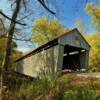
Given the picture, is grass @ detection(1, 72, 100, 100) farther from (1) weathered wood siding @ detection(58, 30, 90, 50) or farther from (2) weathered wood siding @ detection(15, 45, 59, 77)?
(1) weathered wood siding @ detection(58, 30, 90, 50)

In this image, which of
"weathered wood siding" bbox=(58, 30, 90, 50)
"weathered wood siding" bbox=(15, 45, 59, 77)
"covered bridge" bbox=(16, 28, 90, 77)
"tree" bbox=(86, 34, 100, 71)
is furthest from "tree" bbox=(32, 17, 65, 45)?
"weathered wood siding" bbox=(58, 30, 90, 50)

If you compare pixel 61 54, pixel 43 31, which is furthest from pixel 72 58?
pixel 43 31

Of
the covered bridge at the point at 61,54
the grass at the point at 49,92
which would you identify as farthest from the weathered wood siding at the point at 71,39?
the grass at the point at 49,92

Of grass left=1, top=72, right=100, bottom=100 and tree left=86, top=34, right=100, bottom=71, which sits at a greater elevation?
tree left=86, top=34, right=100, bottom=71

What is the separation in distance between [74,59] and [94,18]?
9.67m

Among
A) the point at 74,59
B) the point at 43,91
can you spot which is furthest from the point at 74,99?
the point at 74,59

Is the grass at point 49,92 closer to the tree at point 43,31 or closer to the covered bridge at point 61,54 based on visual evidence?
the covered bridge at point 61,54

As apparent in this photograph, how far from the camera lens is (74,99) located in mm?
6422

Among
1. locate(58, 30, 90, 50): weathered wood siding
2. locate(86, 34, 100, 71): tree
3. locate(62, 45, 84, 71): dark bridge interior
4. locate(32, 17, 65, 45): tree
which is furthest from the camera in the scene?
locate(32, 17, 65, 45): tree

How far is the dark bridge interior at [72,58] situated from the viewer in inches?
947

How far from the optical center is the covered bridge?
68.0ft

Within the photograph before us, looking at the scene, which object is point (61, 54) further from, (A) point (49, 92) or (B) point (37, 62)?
(A) point (49, 92)

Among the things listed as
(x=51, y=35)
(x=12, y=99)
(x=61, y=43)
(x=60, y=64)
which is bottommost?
(x=12, y=99)

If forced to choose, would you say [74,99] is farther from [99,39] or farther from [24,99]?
[99,39]
